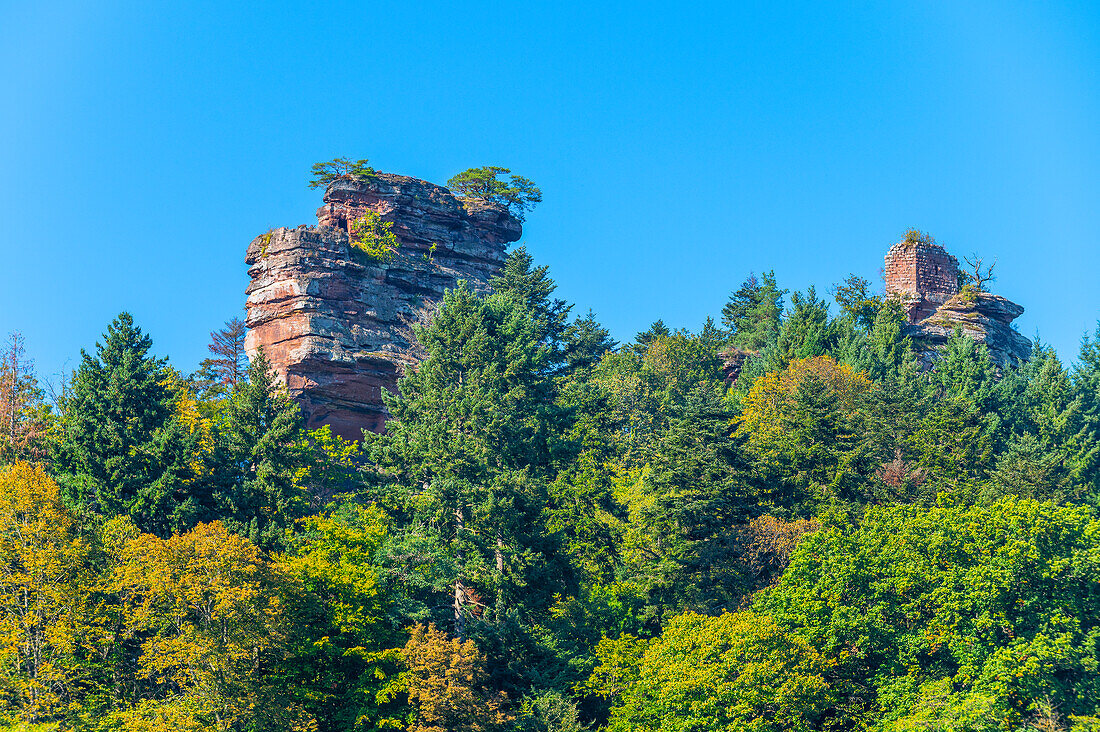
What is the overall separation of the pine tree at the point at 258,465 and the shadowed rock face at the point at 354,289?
10289 mm

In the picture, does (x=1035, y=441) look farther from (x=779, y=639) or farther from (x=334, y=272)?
(x=334, y=272)

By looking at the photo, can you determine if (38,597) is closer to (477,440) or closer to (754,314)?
(477,440)

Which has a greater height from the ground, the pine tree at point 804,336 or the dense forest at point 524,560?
the pine tree at point 804,336

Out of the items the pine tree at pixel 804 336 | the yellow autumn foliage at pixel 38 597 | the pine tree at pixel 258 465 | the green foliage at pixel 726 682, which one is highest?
the pine tree at pixel 804 336

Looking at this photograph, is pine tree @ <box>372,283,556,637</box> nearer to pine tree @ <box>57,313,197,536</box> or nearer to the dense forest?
the dense forest

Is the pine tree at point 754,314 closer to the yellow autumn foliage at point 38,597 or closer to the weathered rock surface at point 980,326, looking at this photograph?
the weathered rock surface at point 980,326

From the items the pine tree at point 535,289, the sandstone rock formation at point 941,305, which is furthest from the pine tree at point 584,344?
the sandstone rock formation at point 941,305

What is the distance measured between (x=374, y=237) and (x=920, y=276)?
102ft

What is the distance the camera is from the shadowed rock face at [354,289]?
2165 inches

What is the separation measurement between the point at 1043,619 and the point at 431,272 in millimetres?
35113

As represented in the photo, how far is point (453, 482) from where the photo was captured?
38.2 m

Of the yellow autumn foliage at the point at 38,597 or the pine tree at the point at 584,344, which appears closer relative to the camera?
the yellow autumn foliage at the point at 38,597

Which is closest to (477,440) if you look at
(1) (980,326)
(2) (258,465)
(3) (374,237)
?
(2) (258,465)

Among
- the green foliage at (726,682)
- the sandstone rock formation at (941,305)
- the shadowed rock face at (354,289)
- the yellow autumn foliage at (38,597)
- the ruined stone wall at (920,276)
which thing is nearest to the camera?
the yellow autumn foliage at (38,597)
